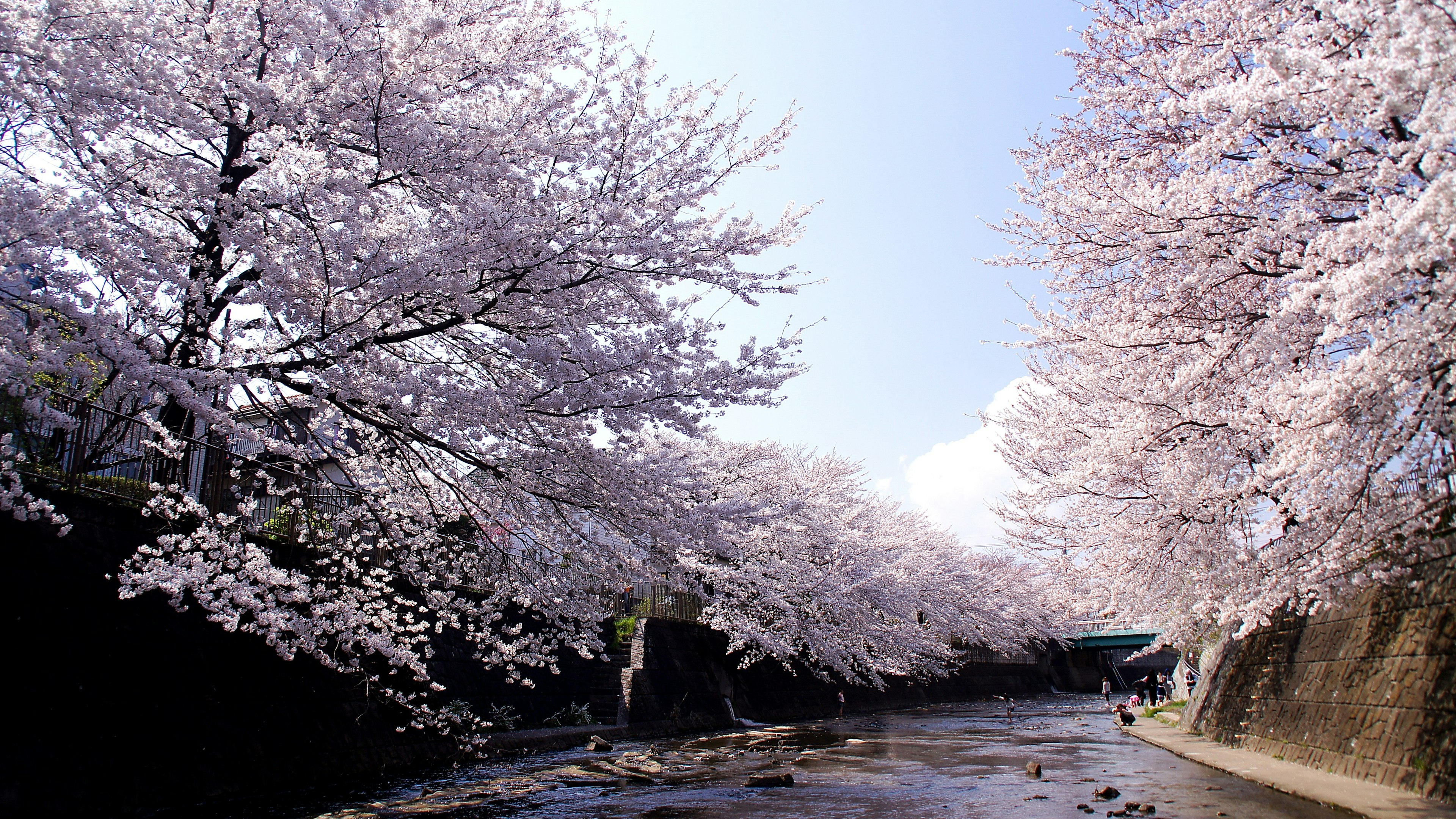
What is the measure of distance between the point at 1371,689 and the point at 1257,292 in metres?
4.34

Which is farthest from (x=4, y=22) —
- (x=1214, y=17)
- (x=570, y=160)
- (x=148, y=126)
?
(x=1214, y=17)

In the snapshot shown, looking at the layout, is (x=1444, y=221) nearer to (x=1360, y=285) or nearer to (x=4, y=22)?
(x=1360, y=285)

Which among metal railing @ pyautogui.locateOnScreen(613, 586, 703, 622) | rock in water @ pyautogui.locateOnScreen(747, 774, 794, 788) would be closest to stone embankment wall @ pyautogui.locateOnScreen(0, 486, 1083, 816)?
rock in water @ pyautogui.locateOnScreen(747, 774, 794, 788)

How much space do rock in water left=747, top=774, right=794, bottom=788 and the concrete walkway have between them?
5.73 metres

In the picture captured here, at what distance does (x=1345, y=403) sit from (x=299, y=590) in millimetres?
9222

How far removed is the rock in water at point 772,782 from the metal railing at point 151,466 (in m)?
6.62

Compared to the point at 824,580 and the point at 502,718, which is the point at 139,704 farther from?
the point at 824,580

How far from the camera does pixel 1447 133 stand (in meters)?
4.00

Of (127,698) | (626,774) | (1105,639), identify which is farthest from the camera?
(1105,639)

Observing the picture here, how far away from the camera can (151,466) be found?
9414 millimetres

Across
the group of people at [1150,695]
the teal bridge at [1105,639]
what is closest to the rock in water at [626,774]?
the group of people at [1150,695]

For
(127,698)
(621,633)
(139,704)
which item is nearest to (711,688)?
(621,633)

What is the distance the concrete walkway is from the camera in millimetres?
6453

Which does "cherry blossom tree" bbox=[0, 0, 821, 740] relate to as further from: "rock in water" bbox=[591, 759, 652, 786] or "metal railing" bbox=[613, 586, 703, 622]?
"metal railing" bbox=[613, 586, 703, 622]
